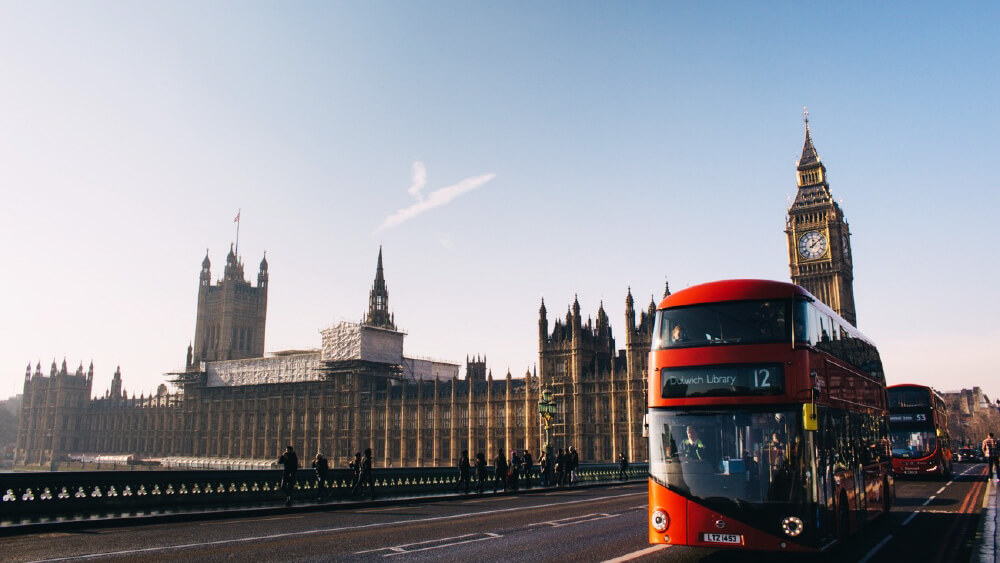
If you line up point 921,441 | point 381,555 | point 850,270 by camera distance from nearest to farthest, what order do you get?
point 381,555
point 921,441
point 850,270

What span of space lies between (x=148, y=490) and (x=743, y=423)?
17.5 meters

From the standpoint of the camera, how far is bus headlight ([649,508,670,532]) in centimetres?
1093

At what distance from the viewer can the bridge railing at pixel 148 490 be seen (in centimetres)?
1794

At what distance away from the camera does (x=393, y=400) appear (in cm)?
9262

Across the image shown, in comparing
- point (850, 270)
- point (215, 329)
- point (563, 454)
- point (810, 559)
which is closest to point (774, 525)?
point (810, 559)

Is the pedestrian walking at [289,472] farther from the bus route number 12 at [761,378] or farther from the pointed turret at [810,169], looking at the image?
the pointed turret at [810,169]

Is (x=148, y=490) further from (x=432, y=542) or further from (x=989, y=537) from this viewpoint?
(x=989, y=537)

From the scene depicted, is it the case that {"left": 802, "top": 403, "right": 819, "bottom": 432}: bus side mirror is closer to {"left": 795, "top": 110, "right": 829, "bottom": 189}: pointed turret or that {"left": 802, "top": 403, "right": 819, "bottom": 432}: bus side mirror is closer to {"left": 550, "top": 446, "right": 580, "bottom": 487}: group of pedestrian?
{"left": 550, "top": 446, "right": 580, "bottom": 487}: group of pedestrian

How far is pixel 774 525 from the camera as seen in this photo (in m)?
10.4

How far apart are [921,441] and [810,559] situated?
944 inches

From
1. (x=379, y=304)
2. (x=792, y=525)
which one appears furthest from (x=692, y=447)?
(x=379, y=304)

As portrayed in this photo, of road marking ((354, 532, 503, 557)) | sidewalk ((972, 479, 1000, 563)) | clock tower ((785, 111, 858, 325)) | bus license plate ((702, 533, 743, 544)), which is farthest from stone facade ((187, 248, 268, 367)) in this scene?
bus license plate ((702, 533, 743, 544))

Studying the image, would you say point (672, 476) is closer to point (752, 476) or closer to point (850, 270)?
point (752, 476)

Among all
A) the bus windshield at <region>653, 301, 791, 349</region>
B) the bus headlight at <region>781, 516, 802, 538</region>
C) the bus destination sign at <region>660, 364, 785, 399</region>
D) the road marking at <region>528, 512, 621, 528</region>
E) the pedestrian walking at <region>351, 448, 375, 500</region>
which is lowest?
the road marking at <region>528, 512, 621, 528</region>
